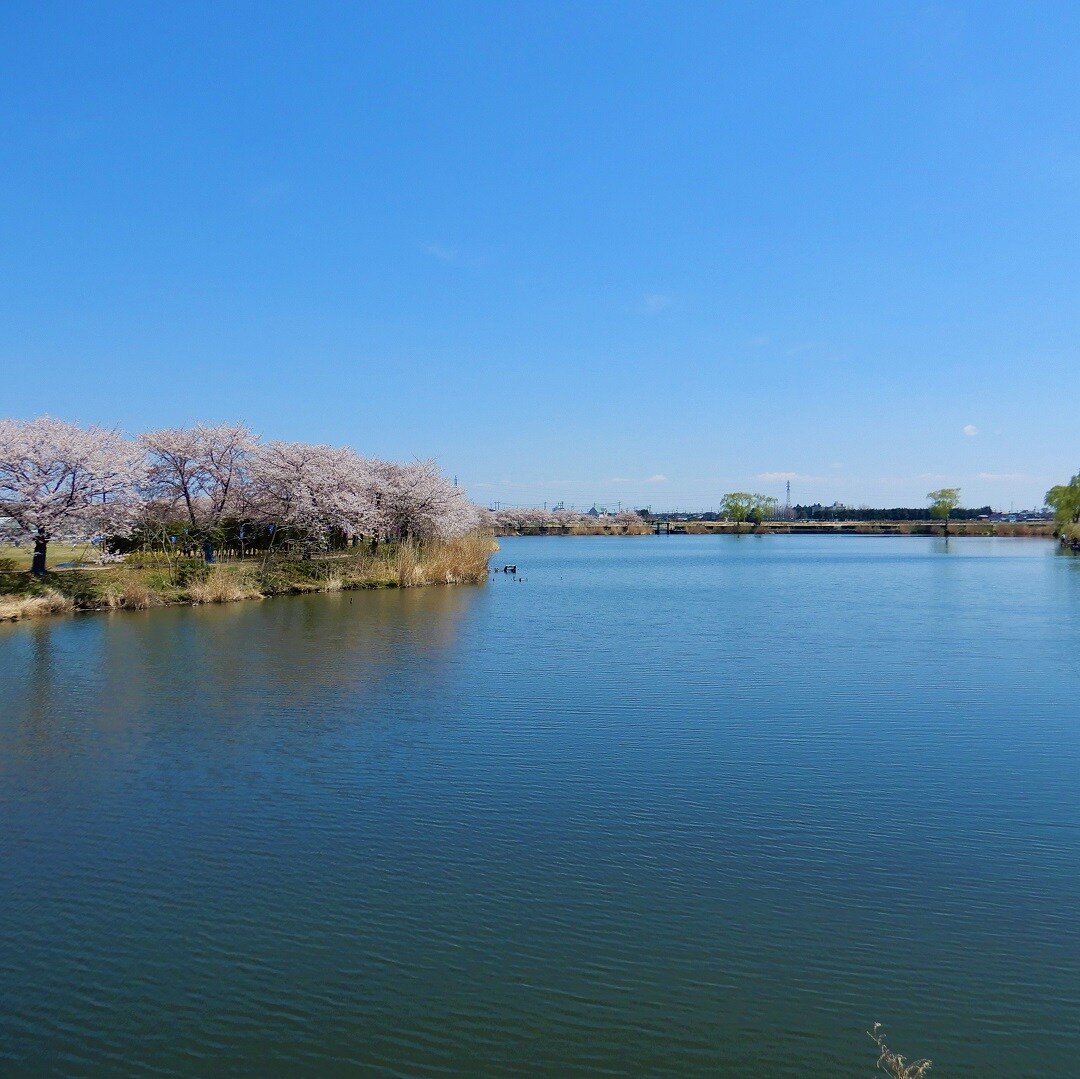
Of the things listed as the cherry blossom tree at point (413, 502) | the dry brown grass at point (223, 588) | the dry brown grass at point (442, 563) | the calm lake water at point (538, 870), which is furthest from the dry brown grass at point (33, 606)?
the cherry blossom tree at point (413, 502)

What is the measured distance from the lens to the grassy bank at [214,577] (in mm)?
28812

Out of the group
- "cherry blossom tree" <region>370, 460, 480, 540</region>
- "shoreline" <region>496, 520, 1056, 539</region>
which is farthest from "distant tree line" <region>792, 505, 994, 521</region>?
"cherry blossom tree" <region>370, 460, 480, 540</region>

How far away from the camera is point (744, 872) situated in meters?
7.78

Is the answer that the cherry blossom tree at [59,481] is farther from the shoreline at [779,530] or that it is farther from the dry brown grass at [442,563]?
the shoreline at [779,530]

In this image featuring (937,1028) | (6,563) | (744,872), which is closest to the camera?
(937,1028)

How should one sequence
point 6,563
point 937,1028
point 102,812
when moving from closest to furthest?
point 937,1028, point 102,812, point 6,563

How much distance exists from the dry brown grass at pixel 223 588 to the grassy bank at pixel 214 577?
0.04 m

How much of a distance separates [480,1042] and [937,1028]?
9.42ft

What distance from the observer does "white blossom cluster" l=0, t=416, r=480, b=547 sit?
97.4 feet

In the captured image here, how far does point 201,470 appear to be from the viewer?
40219mm

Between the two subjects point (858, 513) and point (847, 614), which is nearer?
point (847, 614)

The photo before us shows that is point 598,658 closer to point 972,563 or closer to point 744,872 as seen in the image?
point 744,872

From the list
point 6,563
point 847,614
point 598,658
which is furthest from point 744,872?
point 6,563

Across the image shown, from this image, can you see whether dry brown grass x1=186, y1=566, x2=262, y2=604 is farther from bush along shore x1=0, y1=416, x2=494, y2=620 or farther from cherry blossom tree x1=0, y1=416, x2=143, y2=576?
cherry blossom tree x1=0, y1=416, x2=143, y2=576
